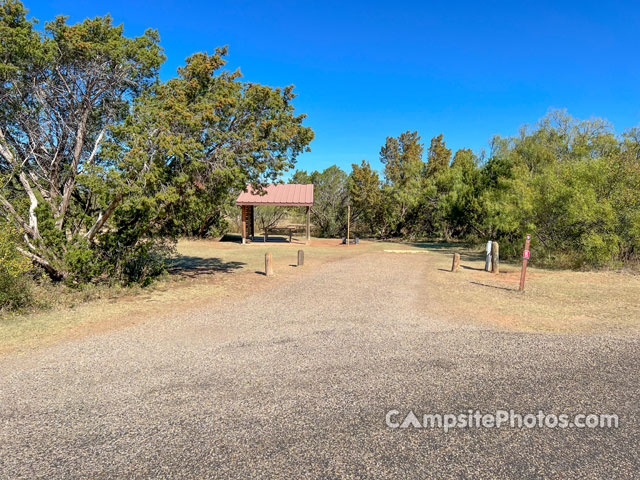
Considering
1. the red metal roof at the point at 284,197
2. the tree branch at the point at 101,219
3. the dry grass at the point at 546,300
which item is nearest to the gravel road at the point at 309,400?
the dry grass at the point at 546,300

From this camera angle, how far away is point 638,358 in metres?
4.80

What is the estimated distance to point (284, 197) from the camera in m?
23.9

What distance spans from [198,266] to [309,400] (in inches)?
422

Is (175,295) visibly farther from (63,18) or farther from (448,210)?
(448,210)

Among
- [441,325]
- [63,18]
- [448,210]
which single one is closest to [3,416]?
[441,325]

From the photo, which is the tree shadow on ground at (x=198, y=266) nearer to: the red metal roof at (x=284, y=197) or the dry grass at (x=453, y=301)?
the dry grass at (x=453, y=301)

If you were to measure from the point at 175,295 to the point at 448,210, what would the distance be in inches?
835

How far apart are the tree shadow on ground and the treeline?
11.6m

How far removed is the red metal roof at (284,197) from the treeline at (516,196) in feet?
19.6

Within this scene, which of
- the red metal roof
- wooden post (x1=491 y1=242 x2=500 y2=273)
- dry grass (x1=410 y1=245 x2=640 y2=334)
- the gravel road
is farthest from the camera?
the red metal roof

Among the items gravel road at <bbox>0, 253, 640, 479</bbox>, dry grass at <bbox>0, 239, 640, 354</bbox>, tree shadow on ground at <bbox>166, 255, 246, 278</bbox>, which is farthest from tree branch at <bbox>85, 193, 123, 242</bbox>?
gravel road at <bbox>0, 253, 640, 479</bbox>

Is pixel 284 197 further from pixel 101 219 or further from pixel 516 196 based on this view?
pixel 101 219

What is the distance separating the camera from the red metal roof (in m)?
23.1

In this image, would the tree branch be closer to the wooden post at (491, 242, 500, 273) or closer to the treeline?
the wooden post at (491, 242, 500, 273)
